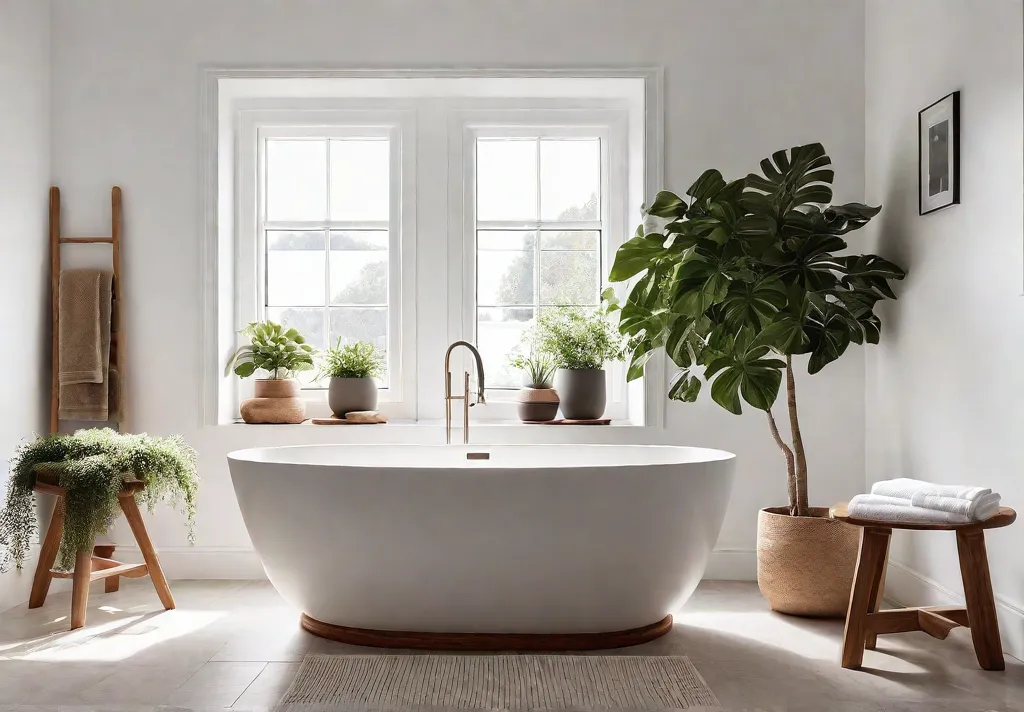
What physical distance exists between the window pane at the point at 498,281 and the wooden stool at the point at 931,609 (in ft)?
5.99

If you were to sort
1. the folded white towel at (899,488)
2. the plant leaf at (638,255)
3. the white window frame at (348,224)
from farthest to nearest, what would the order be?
the white window frame at (348,224)
the plant leaf at (638,255)
the folded white towel at (899,488)

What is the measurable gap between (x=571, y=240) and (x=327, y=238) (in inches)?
44.7

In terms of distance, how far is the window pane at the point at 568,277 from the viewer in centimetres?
395

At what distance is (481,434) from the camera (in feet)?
11.6

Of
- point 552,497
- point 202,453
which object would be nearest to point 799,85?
point 552,497

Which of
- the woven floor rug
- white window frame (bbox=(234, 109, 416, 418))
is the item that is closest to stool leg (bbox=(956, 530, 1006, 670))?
the woven floor rug

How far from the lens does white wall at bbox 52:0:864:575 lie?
350 cm

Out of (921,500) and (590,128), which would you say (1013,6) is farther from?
(590,128)

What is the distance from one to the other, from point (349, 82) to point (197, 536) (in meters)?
2.01

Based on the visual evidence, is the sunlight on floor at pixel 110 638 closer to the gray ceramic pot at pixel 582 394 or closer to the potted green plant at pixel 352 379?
the potted green plant at pixel 352 379

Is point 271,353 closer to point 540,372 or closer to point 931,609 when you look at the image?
point 540,372

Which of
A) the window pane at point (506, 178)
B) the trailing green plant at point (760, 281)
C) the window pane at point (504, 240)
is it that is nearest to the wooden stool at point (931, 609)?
the trailing green plant at point (760, 281)

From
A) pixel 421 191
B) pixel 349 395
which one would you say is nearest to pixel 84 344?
pixel 349 395

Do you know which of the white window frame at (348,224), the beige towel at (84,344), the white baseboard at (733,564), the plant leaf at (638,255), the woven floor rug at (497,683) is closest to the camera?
the woven floor rug at (497,683)
